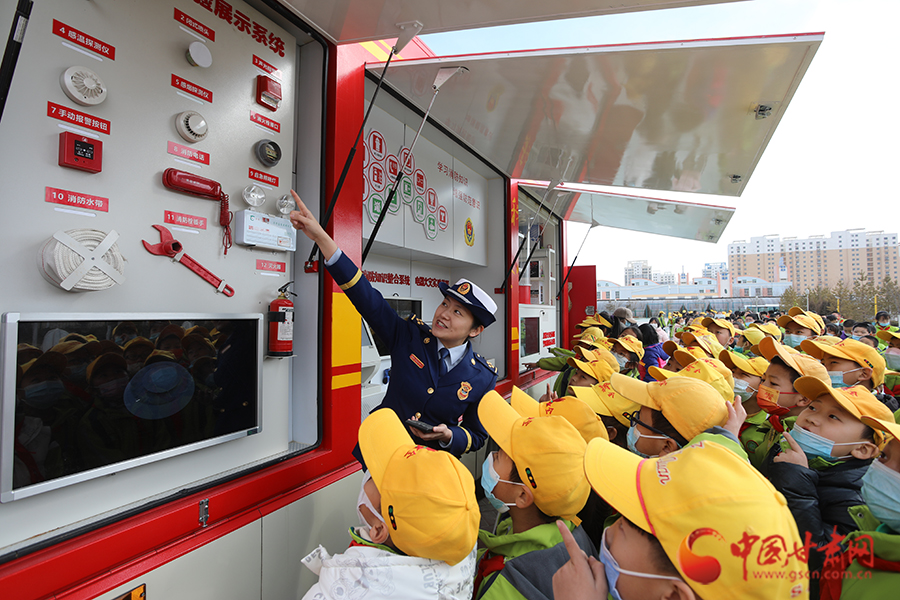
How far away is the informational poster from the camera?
11.4 ft

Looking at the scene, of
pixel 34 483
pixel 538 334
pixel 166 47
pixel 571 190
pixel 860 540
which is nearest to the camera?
pixel 860 540

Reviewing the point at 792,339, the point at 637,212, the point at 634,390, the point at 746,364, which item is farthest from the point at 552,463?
the point at 637,212

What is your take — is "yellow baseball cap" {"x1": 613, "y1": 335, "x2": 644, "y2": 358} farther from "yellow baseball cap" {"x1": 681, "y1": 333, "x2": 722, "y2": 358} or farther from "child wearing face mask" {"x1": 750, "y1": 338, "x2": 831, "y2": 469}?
"child wearing face mask" {"x1": 750, "y1": 338, "x2": 831, "y2": 469}

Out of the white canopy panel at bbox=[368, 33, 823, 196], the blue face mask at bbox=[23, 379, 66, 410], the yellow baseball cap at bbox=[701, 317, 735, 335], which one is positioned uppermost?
the white canopy panel at bbox=[368, 33, 823, 196]

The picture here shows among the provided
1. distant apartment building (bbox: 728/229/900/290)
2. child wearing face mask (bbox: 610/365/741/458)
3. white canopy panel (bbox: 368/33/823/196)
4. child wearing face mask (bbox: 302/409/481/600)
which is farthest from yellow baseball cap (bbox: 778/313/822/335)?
distant apartment building (bbox: 728/229/900/290)

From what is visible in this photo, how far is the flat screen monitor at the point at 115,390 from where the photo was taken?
133 centimetres

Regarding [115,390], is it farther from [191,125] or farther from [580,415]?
[580,415]

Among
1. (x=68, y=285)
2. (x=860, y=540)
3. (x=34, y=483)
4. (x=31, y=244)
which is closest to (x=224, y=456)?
(x=34, y=483)

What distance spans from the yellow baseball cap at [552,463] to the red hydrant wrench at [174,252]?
1.46m

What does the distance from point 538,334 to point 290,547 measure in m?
4.82

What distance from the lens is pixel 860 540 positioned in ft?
3.58

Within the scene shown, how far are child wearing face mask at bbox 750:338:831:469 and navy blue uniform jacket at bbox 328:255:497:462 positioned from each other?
138cm

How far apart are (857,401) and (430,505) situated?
1638mm

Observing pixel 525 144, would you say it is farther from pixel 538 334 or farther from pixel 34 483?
pixel 34 483
